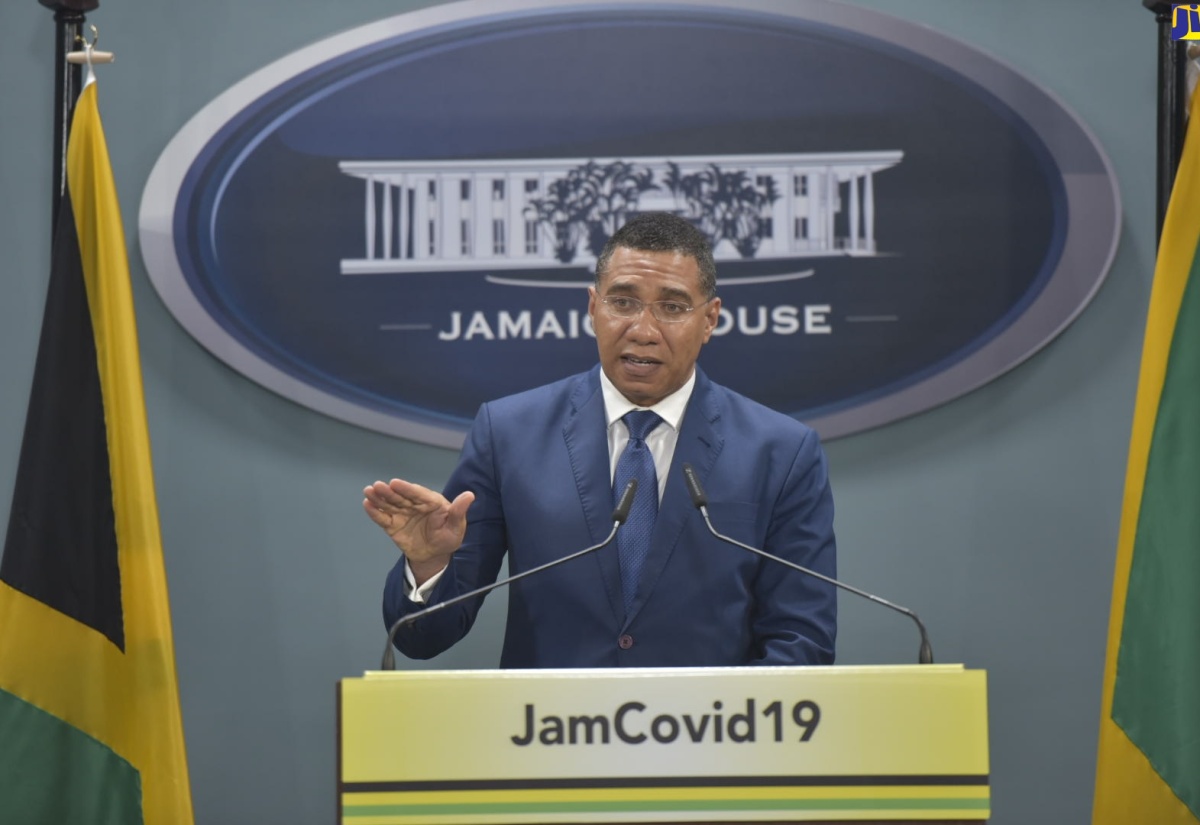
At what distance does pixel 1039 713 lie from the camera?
2941 millimetres

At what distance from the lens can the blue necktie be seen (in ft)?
7.08

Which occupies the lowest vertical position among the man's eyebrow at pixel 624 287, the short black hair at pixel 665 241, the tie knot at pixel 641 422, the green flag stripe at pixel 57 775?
the green flag stripe at pixel 57 775

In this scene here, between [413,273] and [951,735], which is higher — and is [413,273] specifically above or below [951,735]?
above

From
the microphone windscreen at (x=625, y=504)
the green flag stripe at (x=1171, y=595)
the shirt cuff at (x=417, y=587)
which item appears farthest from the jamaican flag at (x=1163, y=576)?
the shirt cuff at (x=417, y=587)

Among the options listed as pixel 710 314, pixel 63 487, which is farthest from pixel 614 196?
pixel 63 487

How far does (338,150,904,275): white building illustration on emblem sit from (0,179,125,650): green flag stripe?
25.1 inches

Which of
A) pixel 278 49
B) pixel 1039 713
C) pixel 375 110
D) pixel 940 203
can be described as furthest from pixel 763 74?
pixel 1039 713

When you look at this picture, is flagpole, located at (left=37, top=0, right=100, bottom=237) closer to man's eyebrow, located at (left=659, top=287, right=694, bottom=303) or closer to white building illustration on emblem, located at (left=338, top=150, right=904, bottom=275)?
white building illustration on emblem, located at (left=338, top=150, right=904, bottom=275)

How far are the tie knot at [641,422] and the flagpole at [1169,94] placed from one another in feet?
3.76

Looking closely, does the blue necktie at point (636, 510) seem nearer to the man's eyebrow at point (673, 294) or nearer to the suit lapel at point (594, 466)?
the suit lapel at point (594, 466)

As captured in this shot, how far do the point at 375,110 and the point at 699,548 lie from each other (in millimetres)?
1365

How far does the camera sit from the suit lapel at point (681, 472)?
2.14 meters

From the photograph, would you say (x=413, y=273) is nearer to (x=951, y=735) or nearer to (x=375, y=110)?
(x=375, y=110)

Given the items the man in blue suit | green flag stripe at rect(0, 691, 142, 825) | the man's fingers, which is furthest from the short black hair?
green flag stripe at rect(0, 691, 142, 825)
